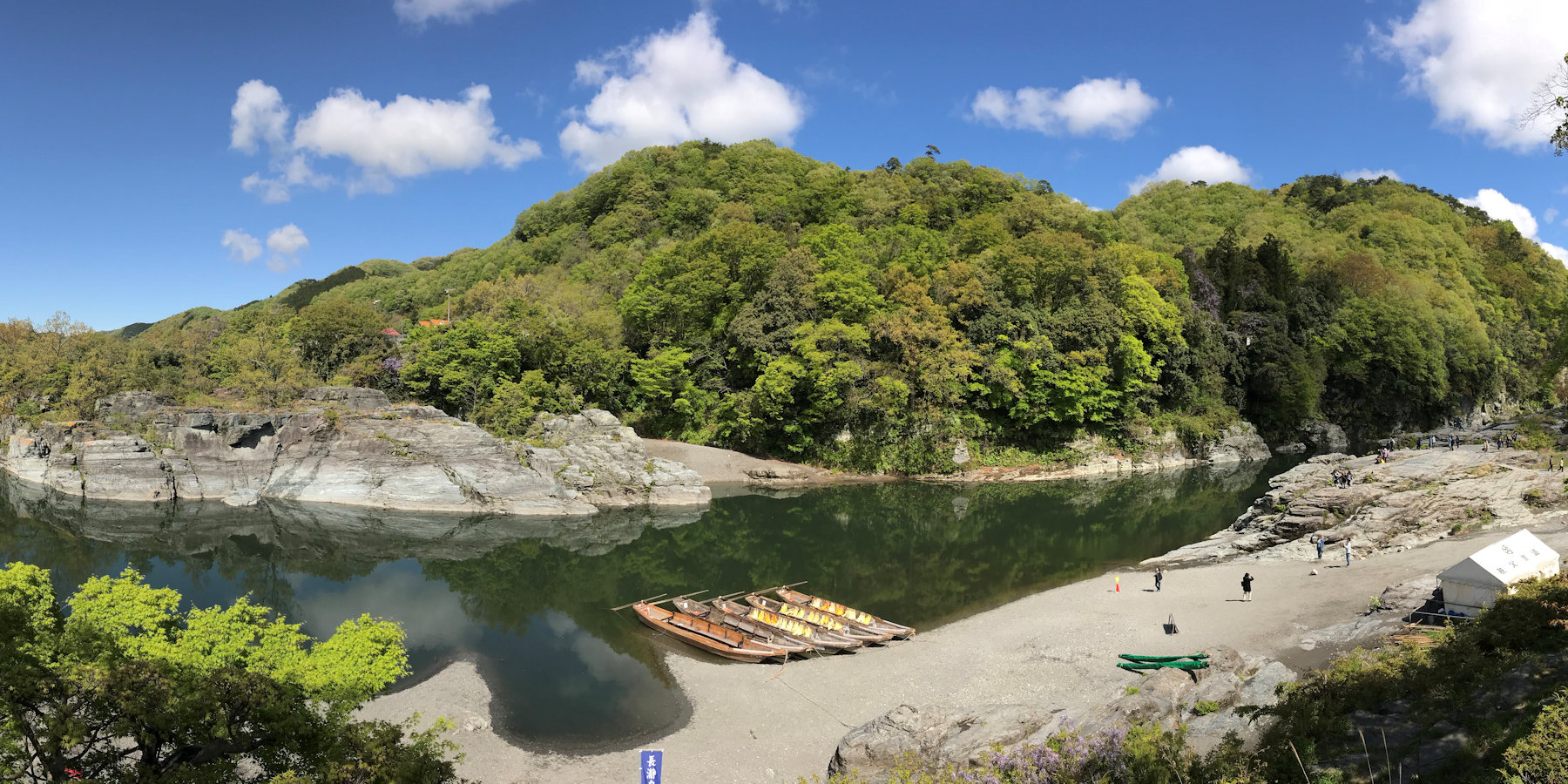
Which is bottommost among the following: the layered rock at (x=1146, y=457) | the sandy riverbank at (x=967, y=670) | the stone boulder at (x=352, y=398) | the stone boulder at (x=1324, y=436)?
the sandy riverbank at (x=967, y=670)

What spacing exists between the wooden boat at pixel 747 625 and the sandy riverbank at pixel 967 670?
0.70 m

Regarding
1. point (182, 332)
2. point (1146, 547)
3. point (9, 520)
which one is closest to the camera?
point (1146, 547)

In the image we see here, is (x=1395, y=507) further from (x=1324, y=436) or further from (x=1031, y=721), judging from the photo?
(x=1324, y=436)

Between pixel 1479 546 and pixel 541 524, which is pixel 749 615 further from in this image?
pixel 1479 546

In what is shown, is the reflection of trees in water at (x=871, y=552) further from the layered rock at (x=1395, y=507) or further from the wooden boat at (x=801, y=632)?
the wooden boat at (x=801, y=632)

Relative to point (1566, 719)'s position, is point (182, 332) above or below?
above

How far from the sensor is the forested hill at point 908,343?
56.2 metres

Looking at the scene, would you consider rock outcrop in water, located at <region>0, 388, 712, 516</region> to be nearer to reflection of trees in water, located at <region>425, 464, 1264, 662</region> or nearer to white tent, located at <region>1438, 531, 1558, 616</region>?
reflection of trees in water, located at <region>425, 464, 1264, 662</region>

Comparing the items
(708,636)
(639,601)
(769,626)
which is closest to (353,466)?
(639,601)

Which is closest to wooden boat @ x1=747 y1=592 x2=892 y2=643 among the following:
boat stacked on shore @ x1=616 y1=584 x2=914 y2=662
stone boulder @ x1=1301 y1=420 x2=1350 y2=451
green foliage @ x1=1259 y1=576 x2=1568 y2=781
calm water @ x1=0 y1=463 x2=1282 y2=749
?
boat stacked on shore @ x1=616 y1=584 x2=914 y2=662

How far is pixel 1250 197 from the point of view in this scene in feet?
331

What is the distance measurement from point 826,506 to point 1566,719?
39.3 metres

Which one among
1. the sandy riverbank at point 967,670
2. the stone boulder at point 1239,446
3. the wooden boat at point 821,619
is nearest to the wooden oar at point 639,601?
the wooden boat at point 821,619

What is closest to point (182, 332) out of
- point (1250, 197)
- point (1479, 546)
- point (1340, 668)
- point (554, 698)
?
point (554, 698)
